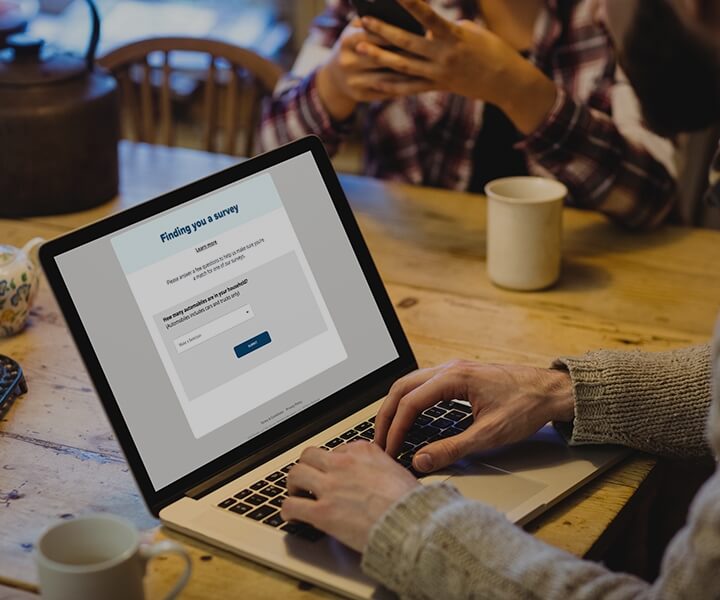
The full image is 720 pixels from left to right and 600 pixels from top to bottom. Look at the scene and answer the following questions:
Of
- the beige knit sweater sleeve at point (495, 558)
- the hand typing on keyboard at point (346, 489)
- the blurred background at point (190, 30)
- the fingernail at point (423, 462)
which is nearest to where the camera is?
the beige knit sweater sleeve at point (495, 558)

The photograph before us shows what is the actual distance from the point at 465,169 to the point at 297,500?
114cm

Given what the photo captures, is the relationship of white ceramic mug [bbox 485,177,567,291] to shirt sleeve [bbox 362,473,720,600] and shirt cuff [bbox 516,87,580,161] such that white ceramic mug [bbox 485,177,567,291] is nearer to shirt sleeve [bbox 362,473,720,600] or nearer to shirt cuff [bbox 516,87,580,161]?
shirt cuff [bbox 516,87,580,161]

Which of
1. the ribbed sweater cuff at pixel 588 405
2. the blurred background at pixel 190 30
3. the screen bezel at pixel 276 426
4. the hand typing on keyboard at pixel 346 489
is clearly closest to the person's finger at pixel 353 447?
the hand typing on keyboard at pixel 346 489

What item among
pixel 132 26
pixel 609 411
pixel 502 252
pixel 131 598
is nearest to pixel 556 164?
A: pixel 502 252

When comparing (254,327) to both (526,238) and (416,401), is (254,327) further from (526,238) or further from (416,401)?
(526,238)

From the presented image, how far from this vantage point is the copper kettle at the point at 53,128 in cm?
160

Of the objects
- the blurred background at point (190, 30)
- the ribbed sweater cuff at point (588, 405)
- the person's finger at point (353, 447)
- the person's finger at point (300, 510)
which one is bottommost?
the blurred background at point (190, 30)

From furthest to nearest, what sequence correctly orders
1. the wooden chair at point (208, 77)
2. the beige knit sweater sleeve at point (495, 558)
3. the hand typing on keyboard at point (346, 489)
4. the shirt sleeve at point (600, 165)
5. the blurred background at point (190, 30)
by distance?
the blurred background at point (190, 30)
the wooden chair at point (208, 77)
the shirt sleeve at point (600, 165)
the hand typing on keyboard at point (346, 489)
the beige knit sweater sleeve at point (495, 558)

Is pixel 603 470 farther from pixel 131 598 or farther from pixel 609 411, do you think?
pixel 131 598

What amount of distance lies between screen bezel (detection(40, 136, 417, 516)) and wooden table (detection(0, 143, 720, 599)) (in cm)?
7

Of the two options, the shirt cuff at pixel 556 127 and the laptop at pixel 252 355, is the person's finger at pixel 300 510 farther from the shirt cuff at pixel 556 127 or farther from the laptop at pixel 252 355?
the shirt cuff at pixel 556 127

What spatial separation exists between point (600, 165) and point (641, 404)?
2.23ft

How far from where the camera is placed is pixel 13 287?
129 centimetres

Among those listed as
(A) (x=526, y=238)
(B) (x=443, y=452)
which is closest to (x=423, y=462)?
(B) (x=443, y=452)
